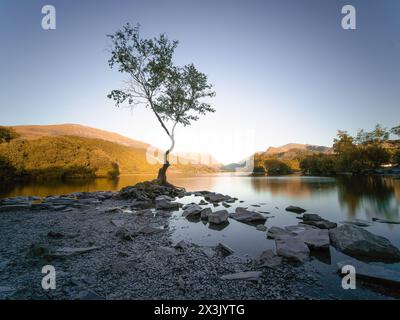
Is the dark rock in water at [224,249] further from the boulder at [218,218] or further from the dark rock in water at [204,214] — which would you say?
the dark rock in water at [204,214]

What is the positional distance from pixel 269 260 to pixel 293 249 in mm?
1122

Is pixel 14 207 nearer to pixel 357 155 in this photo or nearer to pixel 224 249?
pixel 224 249

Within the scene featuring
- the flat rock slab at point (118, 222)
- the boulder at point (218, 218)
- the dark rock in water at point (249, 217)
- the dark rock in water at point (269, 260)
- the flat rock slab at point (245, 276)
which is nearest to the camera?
the flat rock slab at point (245, 276)

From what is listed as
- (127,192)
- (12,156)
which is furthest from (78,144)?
(127,192)

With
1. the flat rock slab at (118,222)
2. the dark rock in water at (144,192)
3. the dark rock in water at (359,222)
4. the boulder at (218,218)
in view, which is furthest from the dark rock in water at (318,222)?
the dark rock in water at (144,192)

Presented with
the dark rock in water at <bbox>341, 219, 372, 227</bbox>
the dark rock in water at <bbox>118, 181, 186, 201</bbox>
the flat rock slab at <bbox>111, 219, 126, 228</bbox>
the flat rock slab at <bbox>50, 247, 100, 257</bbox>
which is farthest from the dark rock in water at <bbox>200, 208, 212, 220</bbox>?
the dark rock in water at <bbox>118, 181, 186, 201</bbox>

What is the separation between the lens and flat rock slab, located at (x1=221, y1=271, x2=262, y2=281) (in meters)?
4.27

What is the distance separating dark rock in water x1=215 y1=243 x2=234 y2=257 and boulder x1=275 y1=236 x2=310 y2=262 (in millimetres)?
1533

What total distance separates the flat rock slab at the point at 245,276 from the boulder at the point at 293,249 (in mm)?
1422

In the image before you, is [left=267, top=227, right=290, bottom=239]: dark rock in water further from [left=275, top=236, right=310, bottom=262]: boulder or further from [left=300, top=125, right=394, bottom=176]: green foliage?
[left=300, top=125, right=394, bottom=176]: green foliage

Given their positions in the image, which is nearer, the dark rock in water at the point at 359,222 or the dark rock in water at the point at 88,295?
the dark rock in water at the point at 88,295

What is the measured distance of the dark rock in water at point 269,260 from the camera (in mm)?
4900
